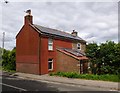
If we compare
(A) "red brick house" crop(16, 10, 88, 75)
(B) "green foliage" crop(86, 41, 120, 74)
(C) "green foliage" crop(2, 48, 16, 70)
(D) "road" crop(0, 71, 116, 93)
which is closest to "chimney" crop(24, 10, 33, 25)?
(A) "red brick house" crop(16, 10, 88, 75)

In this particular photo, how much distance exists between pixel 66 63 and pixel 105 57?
238 inches

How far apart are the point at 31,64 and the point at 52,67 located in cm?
329

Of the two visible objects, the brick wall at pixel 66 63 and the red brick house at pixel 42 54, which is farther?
the red brick house at pixel 42 54

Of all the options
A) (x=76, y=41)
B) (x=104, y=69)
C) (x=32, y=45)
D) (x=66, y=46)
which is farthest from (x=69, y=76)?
(x=76, y=41)

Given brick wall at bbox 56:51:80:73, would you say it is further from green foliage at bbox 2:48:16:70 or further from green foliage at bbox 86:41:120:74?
green foliage at bbox 2:48:16:70

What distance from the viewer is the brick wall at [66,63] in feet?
81.9

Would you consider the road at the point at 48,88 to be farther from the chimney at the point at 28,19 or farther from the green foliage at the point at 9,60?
the green foliage at the point at 9,60

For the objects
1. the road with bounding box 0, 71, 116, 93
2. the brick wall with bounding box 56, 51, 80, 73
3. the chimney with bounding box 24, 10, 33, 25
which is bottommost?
the road with bounding box 0, 71, 116, 93

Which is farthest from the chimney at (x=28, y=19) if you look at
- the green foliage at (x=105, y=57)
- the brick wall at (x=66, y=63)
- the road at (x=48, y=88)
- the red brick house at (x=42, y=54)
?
the road at (x=48, y=88)

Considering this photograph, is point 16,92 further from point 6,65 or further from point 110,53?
point 6,65

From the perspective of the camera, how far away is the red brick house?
25375 millimetres

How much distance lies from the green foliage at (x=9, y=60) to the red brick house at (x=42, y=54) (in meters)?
3.15

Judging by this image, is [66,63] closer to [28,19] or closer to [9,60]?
[28,19]

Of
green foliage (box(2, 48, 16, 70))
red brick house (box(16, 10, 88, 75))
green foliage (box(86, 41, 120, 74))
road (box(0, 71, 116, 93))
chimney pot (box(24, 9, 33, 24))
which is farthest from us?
green foliage (box(2, 48, 16, 70))
